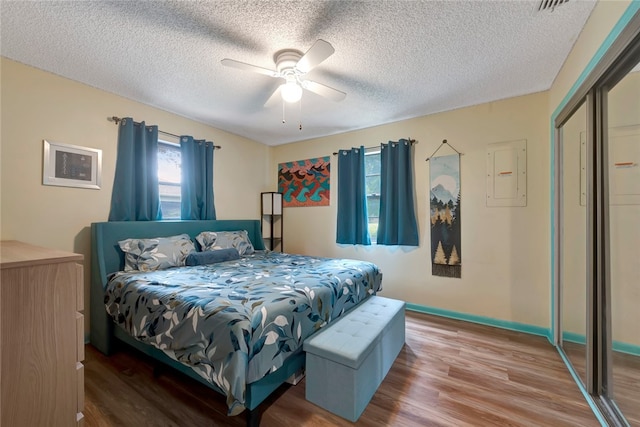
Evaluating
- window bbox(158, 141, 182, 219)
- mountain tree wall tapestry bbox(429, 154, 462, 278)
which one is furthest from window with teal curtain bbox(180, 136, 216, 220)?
mountain tree wall tapestry bbox(429, 154, 462, 278)

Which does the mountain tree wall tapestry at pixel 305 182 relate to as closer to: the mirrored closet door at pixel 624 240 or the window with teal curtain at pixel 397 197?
the window with teal curtain at pixel 397 197

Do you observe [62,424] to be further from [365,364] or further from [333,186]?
[333,186]

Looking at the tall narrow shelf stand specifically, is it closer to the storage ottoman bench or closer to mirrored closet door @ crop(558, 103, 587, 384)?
the storage ottoman bench

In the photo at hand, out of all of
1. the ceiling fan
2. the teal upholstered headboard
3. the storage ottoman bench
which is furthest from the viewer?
the teal upholstered headboard

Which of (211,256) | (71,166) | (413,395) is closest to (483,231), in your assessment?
(413,395)

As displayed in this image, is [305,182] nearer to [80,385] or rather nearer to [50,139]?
[50,139]

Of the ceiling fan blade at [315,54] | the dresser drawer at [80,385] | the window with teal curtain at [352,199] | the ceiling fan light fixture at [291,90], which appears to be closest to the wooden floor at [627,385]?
the window with teal curtain at [352,199]

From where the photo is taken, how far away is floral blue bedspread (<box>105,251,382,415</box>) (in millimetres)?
1302

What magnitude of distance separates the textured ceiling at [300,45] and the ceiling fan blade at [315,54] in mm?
211

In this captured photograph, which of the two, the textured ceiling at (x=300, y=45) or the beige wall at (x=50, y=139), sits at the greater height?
the textured ceiling at (x=300, y=45)

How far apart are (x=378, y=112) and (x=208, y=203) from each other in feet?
8.33

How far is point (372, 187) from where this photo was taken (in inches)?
144

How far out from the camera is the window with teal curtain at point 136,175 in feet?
8.51

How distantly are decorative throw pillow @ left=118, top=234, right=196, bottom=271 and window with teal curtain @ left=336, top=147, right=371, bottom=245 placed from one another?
2040 millimetres
